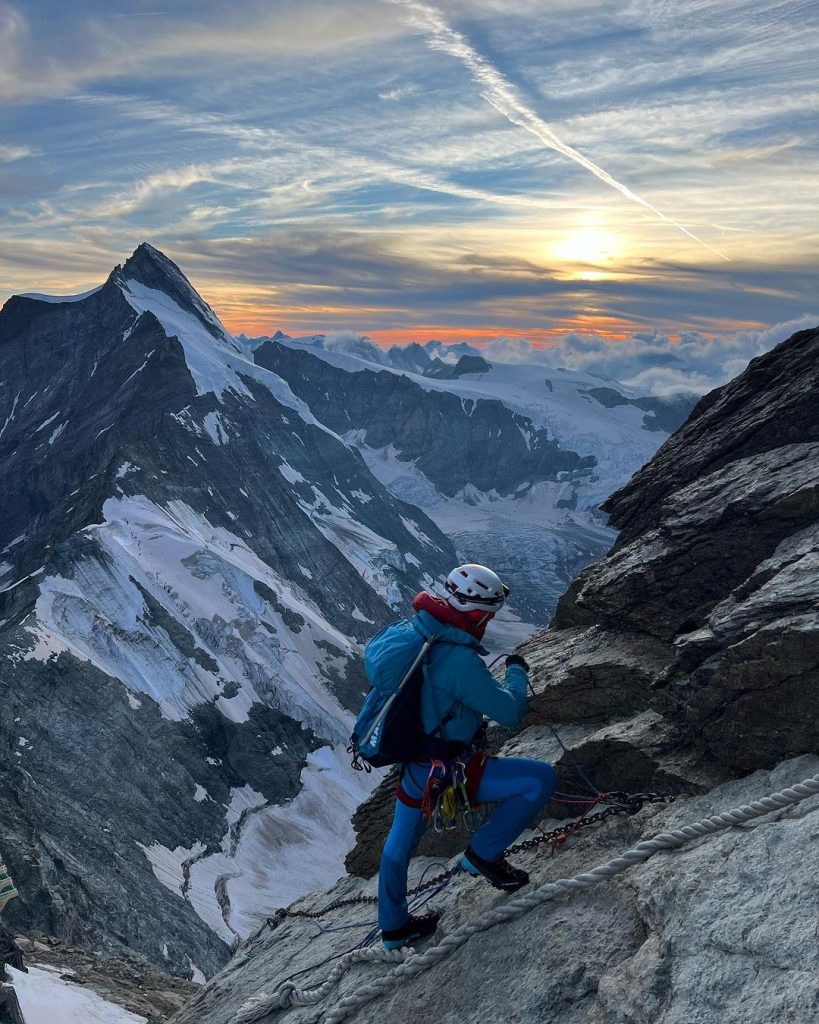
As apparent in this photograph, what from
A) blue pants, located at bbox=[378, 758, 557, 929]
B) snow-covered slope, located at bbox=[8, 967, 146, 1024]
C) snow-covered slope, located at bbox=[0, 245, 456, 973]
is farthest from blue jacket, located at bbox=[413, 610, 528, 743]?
snow-covered slope, located at bbox=[0, 245, 456, 973]

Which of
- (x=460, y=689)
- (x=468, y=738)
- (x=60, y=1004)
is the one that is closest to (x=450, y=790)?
(x=468, y=738)

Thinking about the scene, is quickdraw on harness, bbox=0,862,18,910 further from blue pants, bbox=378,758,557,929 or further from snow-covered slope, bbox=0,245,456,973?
snow-covered slope, bbox=0,245,456,973

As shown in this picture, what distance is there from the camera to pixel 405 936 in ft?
34.2

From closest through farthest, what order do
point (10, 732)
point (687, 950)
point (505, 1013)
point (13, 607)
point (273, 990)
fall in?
1. point (687, 950)
2. point (505, 1013)
3. point (273, 990)
4. point (10, 732)
5. point (13, 607)

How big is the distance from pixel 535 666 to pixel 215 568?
116965 mm

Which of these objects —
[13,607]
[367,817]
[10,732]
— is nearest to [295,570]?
[13,607]

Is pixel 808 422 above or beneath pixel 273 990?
above

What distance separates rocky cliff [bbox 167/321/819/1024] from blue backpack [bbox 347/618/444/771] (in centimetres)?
217

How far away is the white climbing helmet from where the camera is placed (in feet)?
32.0

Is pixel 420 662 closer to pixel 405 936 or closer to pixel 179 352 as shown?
pixel 405 936

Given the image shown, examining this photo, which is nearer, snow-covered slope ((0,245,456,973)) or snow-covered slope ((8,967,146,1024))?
snow-covered slope ((8,967,146,1024))

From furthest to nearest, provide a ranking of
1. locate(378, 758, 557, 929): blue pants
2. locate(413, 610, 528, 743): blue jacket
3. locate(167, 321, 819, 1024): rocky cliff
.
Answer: locate(378, 758, 557, 929): blue pants, locate(413, 610, 528, 743): blue jacket, locate(167, 321, 819, 1024): rocky cliff

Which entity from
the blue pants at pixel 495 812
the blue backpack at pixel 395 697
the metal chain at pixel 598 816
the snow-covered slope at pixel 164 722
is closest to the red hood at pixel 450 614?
the blue backpack at pixel 395 697

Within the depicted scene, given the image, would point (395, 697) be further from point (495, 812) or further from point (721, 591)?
point (721, 591)
